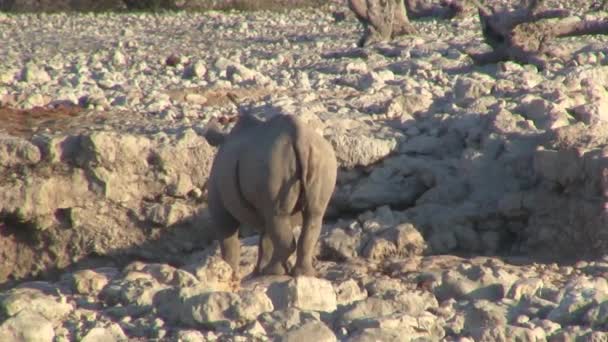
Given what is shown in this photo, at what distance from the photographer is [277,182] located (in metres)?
7.64

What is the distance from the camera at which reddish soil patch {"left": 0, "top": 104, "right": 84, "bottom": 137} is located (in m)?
10.8

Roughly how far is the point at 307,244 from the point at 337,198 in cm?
202

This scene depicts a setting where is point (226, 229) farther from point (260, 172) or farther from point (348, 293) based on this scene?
point (348, 293)

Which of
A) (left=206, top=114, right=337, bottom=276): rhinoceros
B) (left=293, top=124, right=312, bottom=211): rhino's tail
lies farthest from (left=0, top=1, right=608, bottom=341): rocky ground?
(left=293, top=124, right=312, bottom=211): rhino's tail

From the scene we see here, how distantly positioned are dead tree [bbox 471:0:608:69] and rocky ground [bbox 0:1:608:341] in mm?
247

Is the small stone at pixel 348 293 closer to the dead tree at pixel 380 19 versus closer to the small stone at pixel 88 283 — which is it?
the small stone at pixel 88 283

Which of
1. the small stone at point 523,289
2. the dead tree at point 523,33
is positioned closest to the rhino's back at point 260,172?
the small stone at point 523,289

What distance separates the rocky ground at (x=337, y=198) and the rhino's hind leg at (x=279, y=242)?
22cm

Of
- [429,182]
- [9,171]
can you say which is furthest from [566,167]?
[9,171]

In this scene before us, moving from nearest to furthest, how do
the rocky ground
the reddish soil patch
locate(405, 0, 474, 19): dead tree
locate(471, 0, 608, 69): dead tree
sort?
the rocky ground, the reddish soil patch, locate(471, 0, 608, 69): dead tree, locate(405, 0, 474, 19): dead tree

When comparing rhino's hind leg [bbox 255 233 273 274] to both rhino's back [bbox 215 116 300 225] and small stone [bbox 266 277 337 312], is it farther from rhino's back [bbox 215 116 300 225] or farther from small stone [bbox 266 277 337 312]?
small stone [bbox 266 277 337 312]

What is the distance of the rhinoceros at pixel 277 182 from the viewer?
7.62 meters

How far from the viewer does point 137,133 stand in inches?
414

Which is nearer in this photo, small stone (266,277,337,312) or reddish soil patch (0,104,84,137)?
small stone (266,277,337,312)
